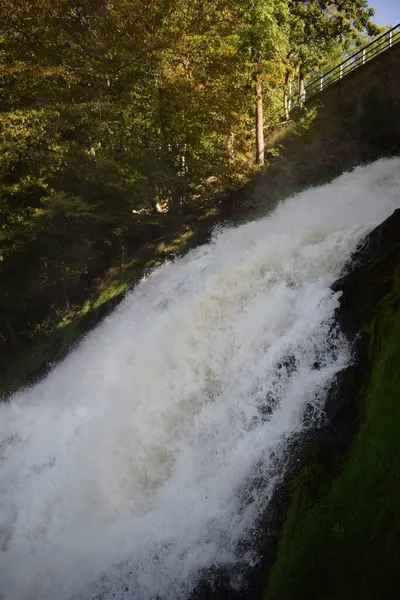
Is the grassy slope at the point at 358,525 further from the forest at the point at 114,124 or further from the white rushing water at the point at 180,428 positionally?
the forest at the point at 114,124

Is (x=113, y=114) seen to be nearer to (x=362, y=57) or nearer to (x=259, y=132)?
(x=259, y=132)

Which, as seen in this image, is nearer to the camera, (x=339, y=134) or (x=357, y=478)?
(x=357, y=478)

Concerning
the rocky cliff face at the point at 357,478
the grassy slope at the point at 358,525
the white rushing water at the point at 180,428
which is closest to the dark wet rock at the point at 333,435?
the rocky cliff face at the point at 357,478

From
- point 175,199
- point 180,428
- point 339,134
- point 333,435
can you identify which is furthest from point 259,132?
point 333,435

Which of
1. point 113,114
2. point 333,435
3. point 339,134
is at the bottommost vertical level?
point 333,435

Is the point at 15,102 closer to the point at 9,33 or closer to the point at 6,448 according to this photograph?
the point at 9,33

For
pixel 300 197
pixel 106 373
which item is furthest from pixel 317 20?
pixel 106 373

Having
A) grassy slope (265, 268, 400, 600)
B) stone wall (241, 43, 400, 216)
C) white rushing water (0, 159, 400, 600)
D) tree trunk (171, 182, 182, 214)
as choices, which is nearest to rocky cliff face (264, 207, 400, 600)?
grassy slope (265, 268, 400, 600)
